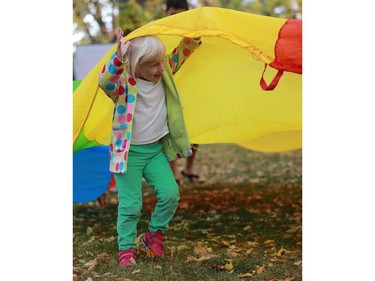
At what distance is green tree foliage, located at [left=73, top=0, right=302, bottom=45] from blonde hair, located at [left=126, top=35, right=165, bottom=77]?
943 centimetres

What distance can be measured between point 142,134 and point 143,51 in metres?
0.53

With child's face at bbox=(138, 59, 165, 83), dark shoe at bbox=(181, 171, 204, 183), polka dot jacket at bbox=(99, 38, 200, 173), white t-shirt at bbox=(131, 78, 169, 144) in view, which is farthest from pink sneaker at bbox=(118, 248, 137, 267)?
dark shoe at bbox=(181, 171, 204, 183)

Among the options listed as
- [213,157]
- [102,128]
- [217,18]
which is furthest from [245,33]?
[213,157]

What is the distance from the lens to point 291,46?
151 inches

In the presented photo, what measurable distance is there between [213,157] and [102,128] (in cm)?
624

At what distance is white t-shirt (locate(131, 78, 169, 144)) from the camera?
4.14m

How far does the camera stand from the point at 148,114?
416 cm

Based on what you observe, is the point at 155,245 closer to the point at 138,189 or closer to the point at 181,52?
the point at 138,189

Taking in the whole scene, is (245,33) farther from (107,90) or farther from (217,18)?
(107,90)

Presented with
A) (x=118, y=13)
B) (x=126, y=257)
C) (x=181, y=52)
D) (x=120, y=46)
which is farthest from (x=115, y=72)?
(x=118, y=13)

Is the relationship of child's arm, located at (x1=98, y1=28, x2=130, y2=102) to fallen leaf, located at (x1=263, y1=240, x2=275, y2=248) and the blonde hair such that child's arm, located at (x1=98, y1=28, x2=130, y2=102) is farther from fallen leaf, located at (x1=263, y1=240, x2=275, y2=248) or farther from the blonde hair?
fallen leaf, located at (x1=263, y1=240, x2=275, y2=248)

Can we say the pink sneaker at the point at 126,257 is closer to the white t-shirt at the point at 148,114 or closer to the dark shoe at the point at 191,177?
the white t-shirt at the point at 148,114

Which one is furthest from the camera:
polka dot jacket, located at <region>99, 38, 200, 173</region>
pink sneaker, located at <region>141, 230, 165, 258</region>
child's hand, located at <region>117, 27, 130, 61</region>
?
pink sneaker, located at <region>141, 230, 165, 258</region>

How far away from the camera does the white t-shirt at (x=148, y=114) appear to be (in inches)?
163
